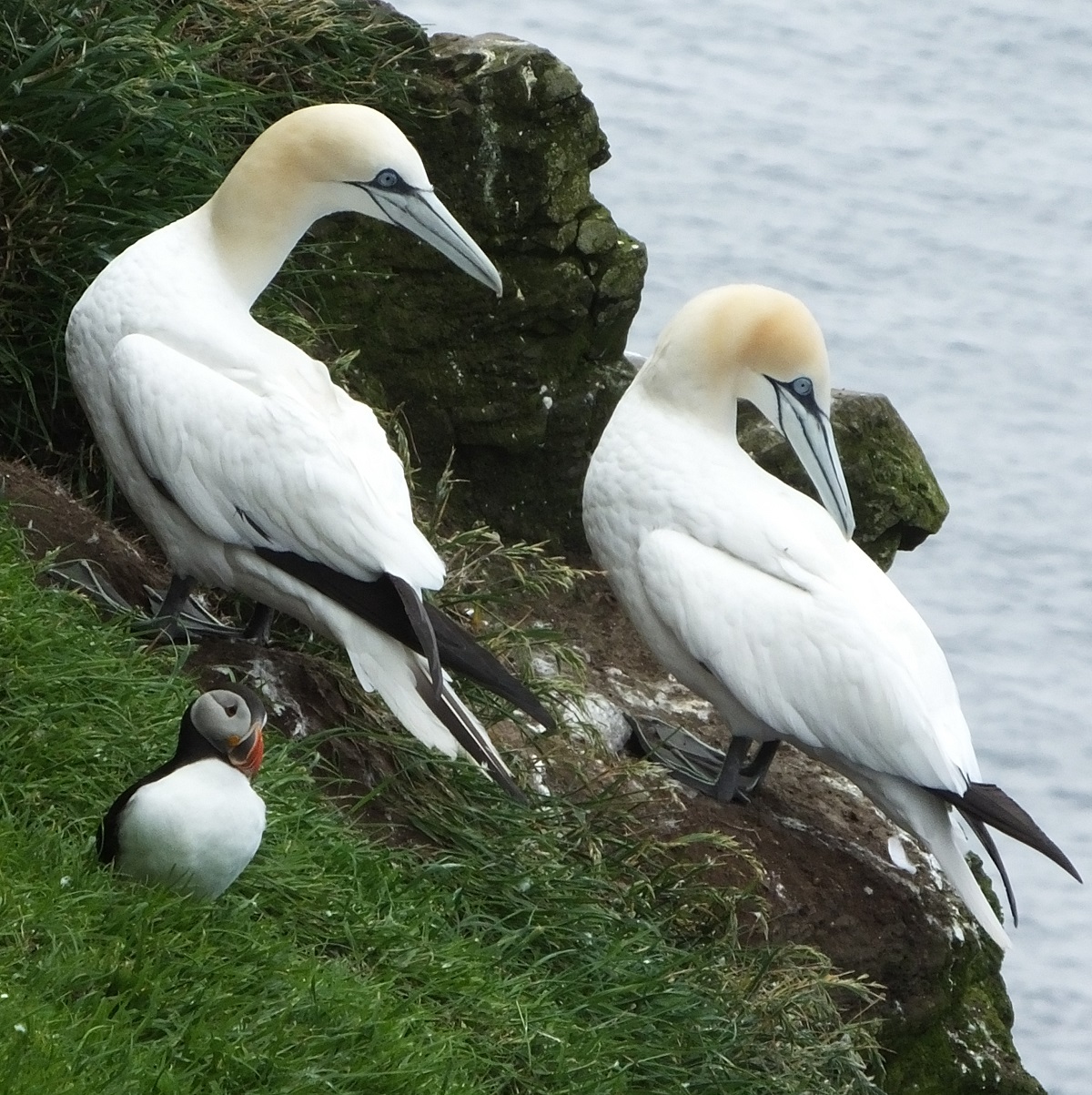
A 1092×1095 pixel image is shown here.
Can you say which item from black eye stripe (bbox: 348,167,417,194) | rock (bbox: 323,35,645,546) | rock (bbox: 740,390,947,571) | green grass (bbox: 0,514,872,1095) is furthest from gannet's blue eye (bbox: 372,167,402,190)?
rock (bbox: 740,390,947,571)

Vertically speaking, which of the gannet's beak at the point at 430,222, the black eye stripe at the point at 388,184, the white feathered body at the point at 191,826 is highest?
the black eye stripe at the point at 388,184

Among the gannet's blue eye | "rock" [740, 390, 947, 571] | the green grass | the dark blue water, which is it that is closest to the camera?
the green grass

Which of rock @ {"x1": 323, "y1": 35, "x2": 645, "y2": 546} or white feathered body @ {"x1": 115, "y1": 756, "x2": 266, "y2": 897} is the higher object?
white feathered body @ {"x1": 115, "y1": 756, "x2": 266, "y2": 897}

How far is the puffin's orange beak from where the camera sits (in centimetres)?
347

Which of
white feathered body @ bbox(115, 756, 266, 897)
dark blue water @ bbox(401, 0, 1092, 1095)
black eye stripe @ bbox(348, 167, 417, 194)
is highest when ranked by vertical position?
black eye stripe @ bbox(348, 167, 417, 194)

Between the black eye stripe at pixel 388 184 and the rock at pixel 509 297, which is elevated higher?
the black eye stripe at pixel 388 184

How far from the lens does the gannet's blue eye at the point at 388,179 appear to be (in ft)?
17.4

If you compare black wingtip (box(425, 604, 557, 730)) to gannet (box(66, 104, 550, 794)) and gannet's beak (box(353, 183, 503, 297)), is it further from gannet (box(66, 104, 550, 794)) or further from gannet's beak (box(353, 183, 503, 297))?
gannet's beak (box(353, 183, 503, 297))

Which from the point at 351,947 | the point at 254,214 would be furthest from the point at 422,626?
the point at 254,214

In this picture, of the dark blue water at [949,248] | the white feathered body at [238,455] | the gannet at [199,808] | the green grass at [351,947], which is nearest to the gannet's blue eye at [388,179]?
the white feathered body at [238,455]

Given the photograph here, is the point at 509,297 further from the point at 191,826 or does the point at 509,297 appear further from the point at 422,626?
the point at 191,826

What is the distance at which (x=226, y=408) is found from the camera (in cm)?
470

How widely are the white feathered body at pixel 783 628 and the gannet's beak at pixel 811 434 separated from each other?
0.24 metres

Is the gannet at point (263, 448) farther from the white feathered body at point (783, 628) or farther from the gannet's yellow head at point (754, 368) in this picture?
the gannet's yellow head at point (754, 368)
